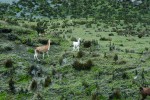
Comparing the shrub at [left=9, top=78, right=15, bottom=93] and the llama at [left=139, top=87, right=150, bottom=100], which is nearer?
the llama at [left=139, top=87, right=150, bottom=100]

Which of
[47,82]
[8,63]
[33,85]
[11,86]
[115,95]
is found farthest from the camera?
[8,63]

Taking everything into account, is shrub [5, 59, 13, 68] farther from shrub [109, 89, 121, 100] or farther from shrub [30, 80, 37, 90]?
shrub [109, 89, 121, 100]

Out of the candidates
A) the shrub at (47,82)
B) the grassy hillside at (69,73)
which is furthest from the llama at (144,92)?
the shrub at (47,82)

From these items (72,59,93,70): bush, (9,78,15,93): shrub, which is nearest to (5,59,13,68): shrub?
(9,78,15,93): shrub

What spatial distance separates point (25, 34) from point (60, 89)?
14.7 m

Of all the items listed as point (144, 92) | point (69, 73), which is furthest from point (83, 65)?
point (144, 92)

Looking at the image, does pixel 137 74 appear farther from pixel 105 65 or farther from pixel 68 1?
pixel 68 1

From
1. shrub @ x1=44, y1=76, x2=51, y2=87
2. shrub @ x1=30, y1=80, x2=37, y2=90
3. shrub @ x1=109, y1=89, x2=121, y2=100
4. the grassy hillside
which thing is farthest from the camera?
shrub @ x1=44, y1=76, x2=51, y2=87

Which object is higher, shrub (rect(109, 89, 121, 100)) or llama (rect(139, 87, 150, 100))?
llama (rect(139, 87, 150, 100))

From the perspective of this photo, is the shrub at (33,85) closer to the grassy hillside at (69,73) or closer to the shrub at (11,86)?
the grassy hillside at (69,73)

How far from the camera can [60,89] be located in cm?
2372

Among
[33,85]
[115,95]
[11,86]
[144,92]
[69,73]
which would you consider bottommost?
[11,86]

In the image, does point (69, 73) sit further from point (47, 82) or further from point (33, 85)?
point (33, 85)

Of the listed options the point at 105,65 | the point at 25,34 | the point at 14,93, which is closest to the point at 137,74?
the point at 105,65
